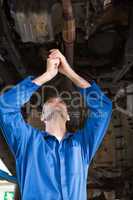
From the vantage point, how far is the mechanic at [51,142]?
2.08 m

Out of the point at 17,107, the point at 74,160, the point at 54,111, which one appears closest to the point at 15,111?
the point at 17,107

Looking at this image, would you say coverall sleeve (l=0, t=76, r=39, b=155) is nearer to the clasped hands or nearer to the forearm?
the forearm

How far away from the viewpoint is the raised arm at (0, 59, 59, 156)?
2.08 meters

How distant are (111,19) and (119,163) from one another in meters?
1.26

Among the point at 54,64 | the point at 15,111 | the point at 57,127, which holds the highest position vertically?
the point at 54,64

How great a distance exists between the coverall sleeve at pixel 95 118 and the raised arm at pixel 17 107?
0.22 m

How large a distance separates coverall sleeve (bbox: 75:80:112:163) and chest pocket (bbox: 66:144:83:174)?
0.19 feet

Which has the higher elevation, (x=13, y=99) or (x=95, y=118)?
(x=13, y=99)

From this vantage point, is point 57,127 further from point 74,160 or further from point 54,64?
point 54,64

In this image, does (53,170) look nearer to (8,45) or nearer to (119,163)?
(8,45)

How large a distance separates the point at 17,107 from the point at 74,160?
0.37 m

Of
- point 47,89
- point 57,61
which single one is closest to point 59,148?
point 57,61

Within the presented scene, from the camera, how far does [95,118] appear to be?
7.20 ft

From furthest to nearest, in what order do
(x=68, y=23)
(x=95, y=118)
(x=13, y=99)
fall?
(x=68, y=23) → (x=95, y=118) → (x=13, y=99)
